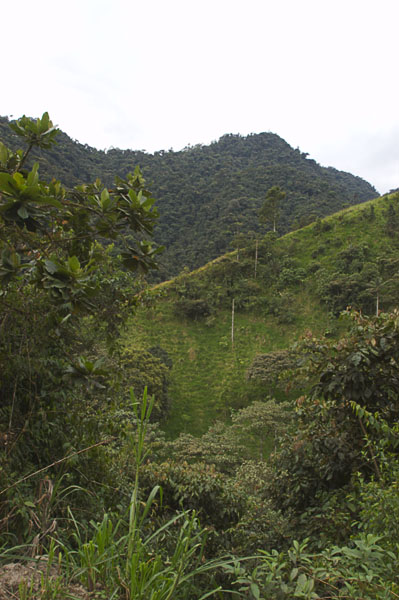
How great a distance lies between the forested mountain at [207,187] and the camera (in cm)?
3928

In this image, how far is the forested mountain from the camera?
39.3m

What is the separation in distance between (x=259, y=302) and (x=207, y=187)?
37.3 meters

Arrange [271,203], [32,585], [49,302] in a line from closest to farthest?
[32,585], [49,302], [271,203]

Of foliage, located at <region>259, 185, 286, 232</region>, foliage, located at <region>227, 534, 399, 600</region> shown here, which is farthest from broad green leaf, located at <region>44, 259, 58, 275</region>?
foliage, located at <region>259, 185, 286, 232</region>

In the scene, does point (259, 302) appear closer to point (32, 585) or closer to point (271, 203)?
point (271, 203)

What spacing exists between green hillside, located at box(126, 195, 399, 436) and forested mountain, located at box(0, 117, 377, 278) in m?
4.11

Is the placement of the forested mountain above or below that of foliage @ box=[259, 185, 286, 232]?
above

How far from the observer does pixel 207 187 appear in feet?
185

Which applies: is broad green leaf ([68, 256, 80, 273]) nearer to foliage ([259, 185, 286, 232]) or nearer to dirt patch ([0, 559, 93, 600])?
Answer: dirt patch ([0, 559, 93, 600])

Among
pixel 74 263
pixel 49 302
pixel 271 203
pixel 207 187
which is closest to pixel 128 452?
pixel 49 302

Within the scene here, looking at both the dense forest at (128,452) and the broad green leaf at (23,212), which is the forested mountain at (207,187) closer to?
the dense forest at (128,452)

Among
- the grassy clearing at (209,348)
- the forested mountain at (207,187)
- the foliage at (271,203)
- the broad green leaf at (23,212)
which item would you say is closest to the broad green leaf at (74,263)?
the broad green leaf at (23,212)

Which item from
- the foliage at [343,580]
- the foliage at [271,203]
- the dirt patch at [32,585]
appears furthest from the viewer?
the foliage at [271,203]

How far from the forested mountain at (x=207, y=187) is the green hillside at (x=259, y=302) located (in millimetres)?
4109
